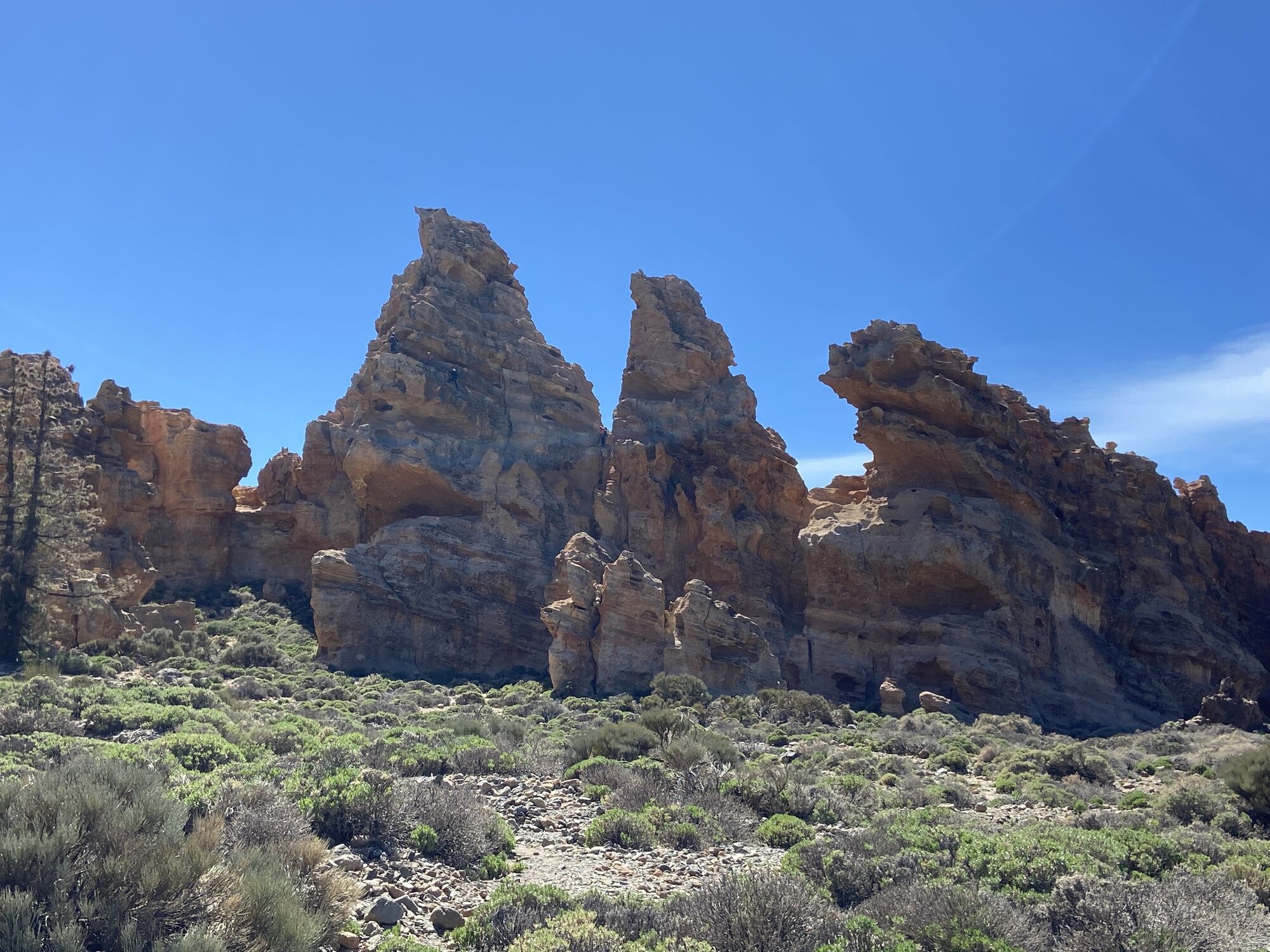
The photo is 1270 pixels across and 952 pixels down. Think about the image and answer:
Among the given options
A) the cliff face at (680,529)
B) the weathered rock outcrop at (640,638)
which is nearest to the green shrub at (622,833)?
the weathered rock outcrop at (640,638)

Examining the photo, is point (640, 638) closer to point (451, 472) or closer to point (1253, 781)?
point (451, 472)

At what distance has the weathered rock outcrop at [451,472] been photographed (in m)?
34.2

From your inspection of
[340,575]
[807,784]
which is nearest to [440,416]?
[340,575]

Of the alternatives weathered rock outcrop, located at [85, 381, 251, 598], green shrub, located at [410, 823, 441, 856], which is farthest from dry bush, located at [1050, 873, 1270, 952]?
weathered rock outcrop, located at [85, 381, 251, 598]

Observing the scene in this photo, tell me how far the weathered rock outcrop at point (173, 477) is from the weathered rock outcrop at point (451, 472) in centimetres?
384

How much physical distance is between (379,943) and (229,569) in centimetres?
4014

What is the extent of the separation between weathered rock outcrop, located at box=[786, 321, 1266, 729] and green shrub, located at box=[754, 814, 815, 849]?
2181 cm

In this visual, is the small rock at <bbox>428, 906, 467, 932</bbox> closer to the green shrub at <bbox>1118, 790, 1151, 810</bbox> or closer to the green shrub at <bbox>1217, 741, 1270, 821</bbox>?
the green shrub at <bbox>1118, 790, 1151, 810</bbox>

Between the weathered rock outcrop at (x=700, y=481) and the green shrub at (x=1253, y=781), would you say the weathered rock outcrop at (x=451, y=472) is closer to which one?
the weathered rock outcrop at (x=700, y=481)

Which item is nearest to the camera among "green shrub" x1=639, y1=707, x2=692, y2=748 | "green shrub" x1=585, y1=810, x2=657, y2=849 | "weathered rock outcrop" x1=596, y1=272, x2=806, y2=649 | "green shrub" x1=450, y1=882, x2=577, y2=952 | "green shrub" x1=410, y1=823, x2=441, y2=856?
"green shrub" x1=450, y1=882, x2=577, y2=952

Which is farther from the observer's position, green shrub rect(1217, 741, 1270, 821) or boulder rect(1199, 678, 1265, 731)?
boulder rect(1199, 678, 1265, 731)

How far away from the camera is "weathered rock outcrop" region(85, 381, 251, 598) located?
128 feet

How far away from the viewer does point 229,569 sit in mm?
42312

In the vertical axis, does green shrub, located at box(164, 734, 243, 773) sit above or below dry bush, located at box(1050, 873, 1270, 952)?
below
